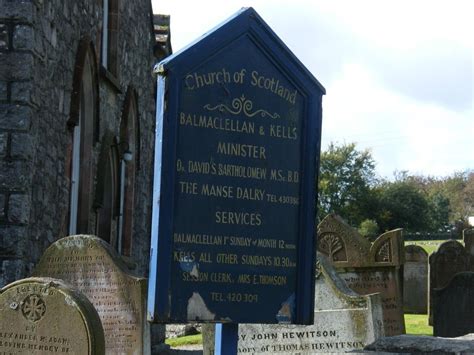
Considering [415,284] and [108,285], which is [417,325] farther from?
[108,285]

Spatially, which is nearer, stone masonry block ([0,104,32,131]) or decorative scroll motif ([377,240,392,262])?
stone masonry block ([0,104,32,131])

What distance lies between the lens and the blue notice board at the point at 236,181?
5496 mm

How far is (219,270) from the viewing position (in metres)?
5.58

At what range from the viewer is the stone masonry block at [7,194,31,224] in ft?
35.4

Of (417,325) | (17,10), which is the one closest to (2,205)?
(17,10)

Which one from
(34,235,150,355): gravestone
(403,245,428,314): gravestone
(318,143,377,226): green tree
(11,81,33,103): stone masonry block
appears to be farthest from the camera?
(318,143,377,226): green tree

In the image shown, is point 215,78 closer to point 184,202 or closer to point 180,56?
point 180,56

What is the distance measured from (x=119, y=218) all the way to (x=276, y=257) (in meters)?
11.5

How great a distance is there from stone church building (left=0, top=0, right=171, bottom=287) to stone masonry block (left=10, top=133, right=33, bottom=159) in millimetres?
11

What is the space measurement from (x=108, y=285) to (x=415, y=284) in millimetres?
16303

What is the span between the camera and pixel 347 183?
235ft

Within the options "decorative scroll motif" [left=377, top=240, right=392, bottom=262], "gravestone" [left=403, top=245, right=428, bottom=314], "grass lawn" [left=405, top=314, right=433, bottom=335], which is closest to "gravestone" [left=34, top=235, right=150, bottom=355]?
"decorative scroll motif" [left=377, top=240, right=392, bottom=262]

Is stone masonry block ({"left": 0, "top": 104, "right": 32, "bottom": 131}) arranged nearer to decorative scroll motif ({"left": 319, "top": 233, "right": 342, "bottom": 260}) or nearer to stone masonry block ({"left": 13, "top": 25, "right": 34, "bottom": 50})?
stone masonry block ({"left": 13, "top": 25, "right": 34, "bottom": 50})

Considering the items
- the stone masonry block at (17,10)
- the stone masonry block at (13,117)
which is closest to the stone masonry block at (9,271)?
the stone masonry block at (13,117)
